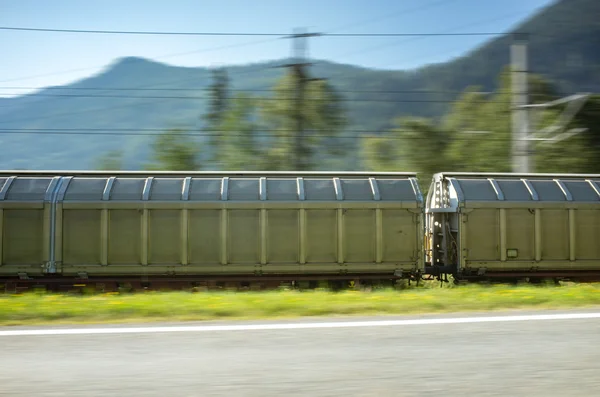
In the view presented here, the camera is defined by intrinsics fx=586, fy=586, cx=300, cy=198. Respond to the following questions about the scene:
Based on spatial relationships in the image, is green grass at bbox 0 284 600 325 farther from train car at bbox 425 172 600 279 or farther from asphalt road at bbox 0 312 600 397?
train car at bbox 425 172 600 279

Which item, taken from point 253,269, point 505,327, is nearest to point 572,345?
point 505,327

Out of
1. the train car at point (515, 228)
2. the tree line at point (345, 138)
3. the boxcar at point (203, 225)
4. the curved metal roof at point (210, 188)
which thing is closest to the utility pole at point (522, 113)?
the train car at point (515, 228)

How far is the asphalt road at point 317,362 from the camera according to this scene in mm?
4355

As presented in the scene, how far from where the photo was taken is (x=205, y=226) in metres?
15.3

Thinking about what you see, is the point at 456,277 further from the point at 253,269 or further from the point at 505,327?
the point at 505,327

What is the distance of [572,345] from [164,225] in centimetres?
1145

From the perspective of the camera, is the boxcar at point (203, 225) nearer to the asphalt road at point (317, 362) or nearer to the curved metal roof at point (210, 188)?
the curved metal roof at point (210, 188)

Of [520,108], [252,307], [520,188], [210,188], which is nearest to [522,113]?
[520,108]

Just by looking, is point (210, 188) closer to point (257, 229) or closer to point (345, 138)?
point (257, 229)

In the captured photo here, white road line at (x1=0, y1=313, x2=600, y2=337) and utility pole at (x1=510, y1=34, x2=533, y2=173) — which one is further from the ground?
utility pole at (x1=510, y1=34, x2=533, y2=173)

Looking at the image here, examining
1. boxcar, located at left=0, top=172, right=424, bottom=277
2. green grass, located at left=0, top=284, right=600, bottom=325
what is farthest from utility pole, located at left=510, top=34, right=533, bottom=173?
green grass, located at left=0, top=284, right=600, bottom=325

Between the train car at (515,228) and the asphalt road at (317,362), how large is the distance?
31.7 feet

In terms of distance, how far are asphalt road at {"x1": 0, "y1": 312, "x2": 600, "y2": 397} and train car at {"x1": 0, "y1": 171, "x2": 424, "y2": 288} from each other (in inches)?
357

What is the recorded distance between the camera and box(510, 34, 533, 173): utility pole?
20672mm
